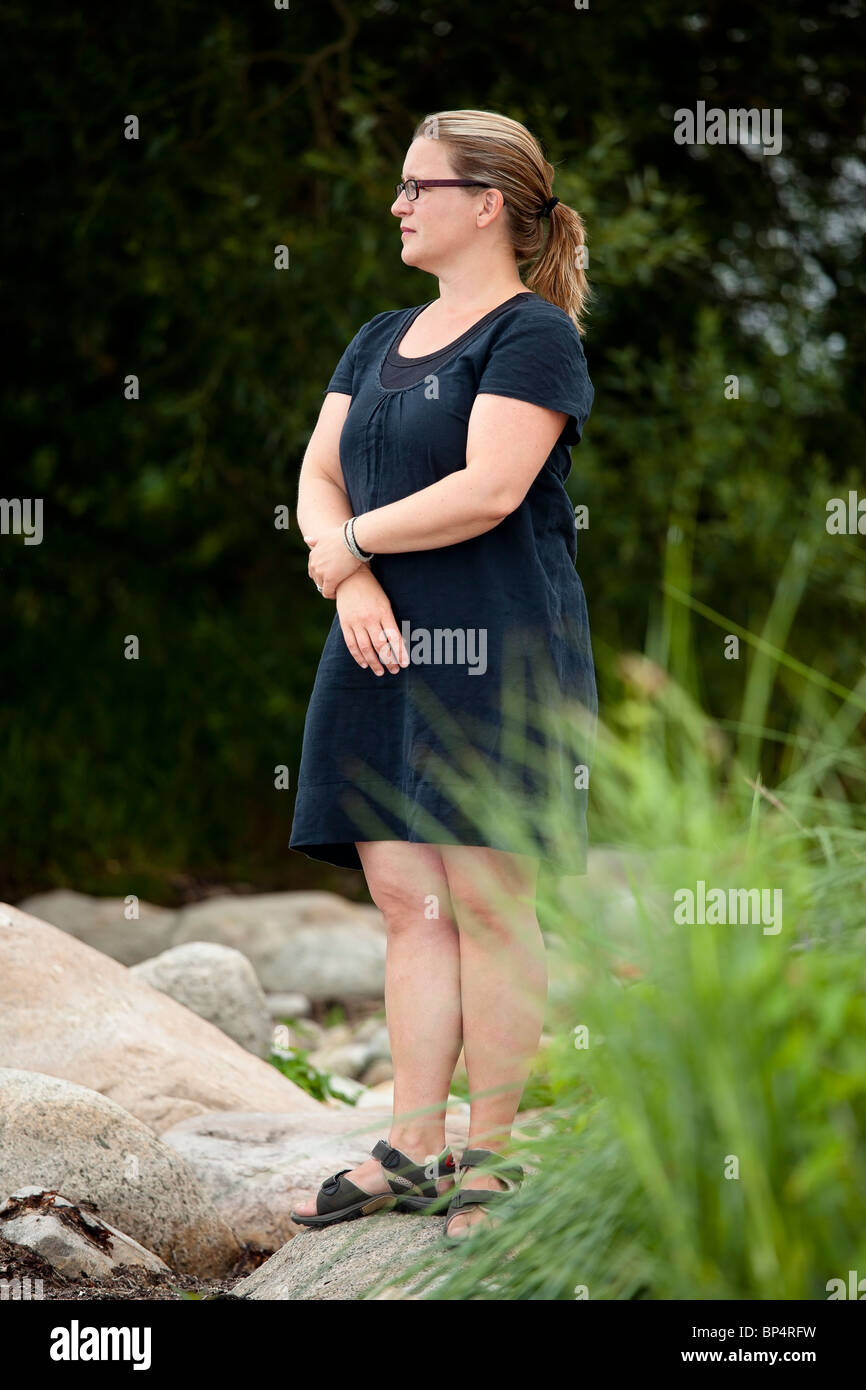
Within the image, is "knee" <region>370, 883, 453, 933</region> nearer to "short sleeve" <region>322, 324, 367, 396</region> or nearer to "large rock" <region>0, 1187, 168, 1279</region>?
"large rock" <region>0, 1187, 168, 1279</region>

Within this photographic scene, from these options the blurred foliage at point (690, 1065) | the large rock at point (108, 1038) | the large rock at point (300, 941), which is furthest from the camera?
the large rock at point (300, 941)

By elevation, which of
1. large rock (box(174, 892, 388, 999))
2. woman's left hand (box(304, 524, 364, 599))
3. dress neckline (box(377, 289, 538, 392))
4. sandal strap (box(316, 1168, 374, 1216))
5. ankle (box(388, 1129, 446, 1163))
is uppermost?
dress neckline (box(377, 289, 538, 392))

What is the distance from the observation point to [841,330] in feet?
25.5

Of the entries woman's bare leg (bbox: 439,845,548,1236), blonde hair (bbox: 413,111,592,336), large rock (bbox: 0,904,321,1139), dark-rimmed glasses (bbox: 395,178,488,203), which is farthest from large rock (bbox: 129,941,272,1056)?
dark-rimmed glasses (bbox: 395,178,488,203)

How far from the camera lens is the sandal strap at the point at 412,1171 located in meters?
2.41

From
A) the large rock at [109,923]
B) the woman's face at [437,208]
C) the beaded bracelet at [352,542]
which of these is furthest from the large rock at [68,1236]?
the large rock at [109,923]

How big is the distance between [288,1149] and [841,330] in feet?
19.6

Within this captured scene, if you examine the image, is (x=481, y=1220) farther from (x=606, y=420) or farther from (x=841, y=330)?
(x=841, y=330)

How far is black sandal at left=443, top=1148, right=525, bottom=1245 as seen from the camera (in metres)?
2.17

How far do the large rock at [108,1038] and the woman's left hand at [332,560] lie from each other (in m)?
1.47

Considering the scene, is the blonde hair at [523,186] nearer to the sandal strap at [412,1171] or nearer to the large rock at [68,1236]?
the sandal strap at [412,1171]

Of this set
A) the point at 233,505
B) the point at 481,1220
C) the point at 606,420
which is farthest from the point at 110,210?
the point at 481,1220

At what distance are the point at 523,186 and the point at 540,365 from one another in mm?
371

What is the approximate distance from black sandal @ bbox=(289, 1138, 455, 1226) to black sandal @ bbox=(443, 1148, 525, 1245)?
0.12m
